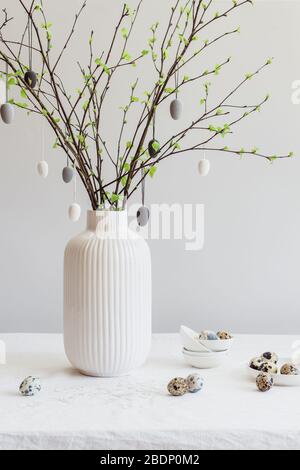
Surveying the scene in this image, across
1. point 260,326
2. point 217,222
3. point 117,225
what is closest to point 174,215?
point 217,222

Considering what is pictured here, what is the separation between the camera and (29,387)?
1174 millimetres

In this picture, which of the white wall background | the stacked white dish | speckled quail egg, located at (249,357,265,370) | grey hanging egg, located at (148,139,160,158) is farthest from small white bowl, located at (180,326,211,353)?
the white wall background

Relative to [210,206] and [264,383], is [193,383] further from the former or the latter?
[210,206]

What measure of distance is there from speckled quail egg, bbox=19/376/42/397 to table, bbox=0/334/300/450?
12mm

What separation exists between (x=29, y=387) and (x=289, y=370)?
51 cm

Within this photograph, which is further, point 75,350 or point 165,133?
point 165,133

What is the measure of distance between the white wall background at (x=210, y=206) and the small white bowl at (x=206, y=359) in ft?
1.85

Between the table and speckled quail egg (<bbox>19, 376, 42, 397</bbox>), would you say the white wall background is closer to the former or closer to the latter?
the table

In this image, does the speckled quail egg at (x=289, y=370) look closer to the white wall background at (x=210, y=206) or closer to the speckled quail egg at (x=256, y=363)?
the speckled quail egg at (x=256, y=363)

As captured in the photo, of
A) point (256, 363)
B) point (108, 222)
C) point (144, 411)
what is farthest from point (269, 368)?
point (108, 222)

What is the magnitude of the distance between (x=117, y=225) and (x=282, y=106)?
0.80 meters

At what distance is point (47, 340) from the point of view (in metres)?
1.61

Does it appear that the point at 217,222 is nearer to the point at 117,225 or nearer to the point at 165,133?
the point at 165,133
